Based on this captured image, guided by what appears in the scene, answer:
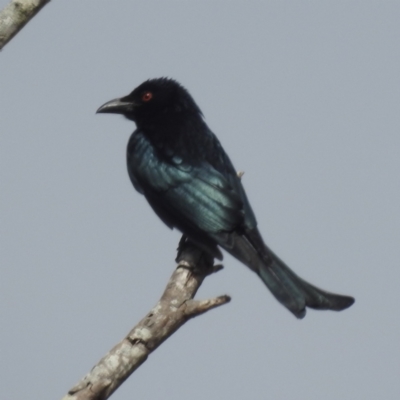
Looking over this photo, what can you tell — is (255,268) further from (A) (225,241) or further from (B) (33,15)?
(B) (33,15)

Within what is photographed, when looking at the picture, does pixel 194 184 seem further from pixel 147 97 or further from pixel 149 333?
pixel 149 333

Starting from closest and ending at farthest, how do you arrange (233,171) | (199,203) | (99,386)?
(99,386)
(199,203)
(233,171)

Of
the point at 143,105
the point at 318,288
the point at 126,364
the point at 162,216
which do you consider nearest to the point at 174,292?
the point at 126,364

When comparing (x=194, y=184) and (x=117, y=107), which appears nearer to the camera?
(x=194, y=184)

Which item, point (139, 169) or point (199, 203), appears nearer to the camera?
point (199, 203)

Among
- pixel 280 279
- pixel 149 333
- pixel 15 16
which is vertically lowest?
pixel 149 333

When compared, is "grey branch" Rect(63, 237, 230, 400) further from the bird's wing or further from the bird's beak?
the bird's beak

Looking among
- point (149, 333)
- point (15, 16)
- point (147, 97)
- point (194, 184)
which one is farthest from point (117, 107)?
point (149, 333)
